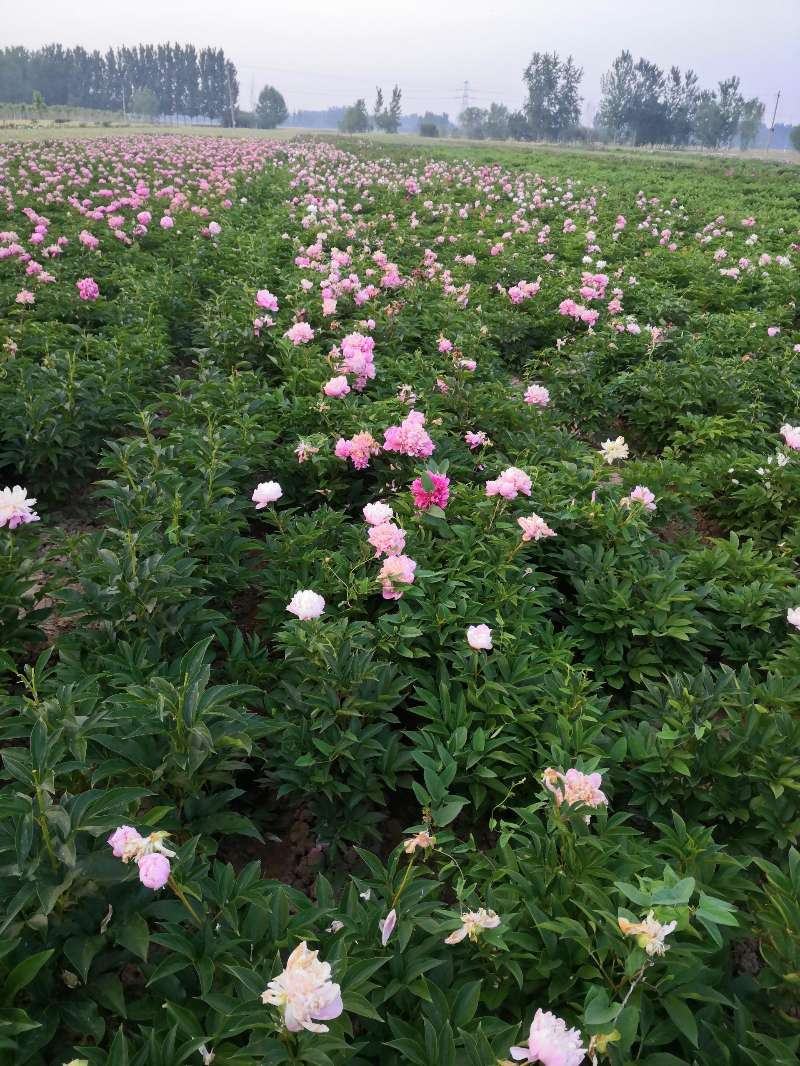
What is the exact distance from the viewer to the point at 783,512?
149 inches

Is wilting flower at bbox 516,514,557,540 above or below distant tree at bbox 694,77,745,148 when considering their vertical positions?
below

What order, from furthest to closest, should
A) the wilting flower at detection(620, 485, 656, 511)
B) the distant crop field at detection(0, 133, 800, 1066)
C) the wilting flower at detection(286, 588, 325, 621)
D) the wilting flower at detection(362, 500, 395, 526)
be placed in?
the wilting flower at detection(620, 485, 656, 511) < the wilting flower at detection(362, 500, 395, 526) < the wilting flower at detection(286, 588, 325, 621) < the distant crop field at detection(0, 133, 800, 1066)

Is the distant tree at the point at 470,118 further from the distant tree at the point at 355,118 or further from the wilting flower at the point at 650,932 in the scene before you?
the wilting flower at the point at 650,932

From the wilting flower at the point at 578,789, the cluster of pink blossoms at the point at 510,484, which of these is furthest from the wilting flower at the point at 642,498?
the wilting flower at the point at 578,789

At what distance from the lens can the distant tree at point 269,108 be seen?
84438mm

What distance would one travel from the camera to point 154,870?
1200 mm

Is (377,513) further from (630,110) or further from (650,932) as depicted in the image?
(630,110)

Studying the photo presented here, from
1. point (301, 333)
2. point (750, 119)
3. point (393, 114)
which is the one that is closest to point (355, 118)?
point (393, 114)

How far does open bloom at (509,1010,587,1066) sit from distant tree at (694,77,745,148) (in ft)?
Answer: 294

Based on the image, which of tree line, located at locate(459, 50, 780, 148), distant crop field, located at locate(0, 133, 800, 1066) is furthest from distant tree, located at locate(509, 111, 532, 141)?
distant crop field, located at locate(0, 133, 800, 1066)

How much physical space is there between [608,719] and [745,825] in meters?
0.52

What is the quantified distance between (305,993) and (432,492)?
2.03 m

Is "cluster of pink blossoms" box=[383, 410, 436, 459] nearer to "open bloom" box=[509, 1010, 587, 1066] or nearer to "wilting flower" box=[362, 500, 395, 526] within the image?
"wilting flower" box=[362, 500, 395, 526]

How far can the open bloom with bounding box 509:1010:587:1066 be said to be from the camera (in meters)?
1.05
